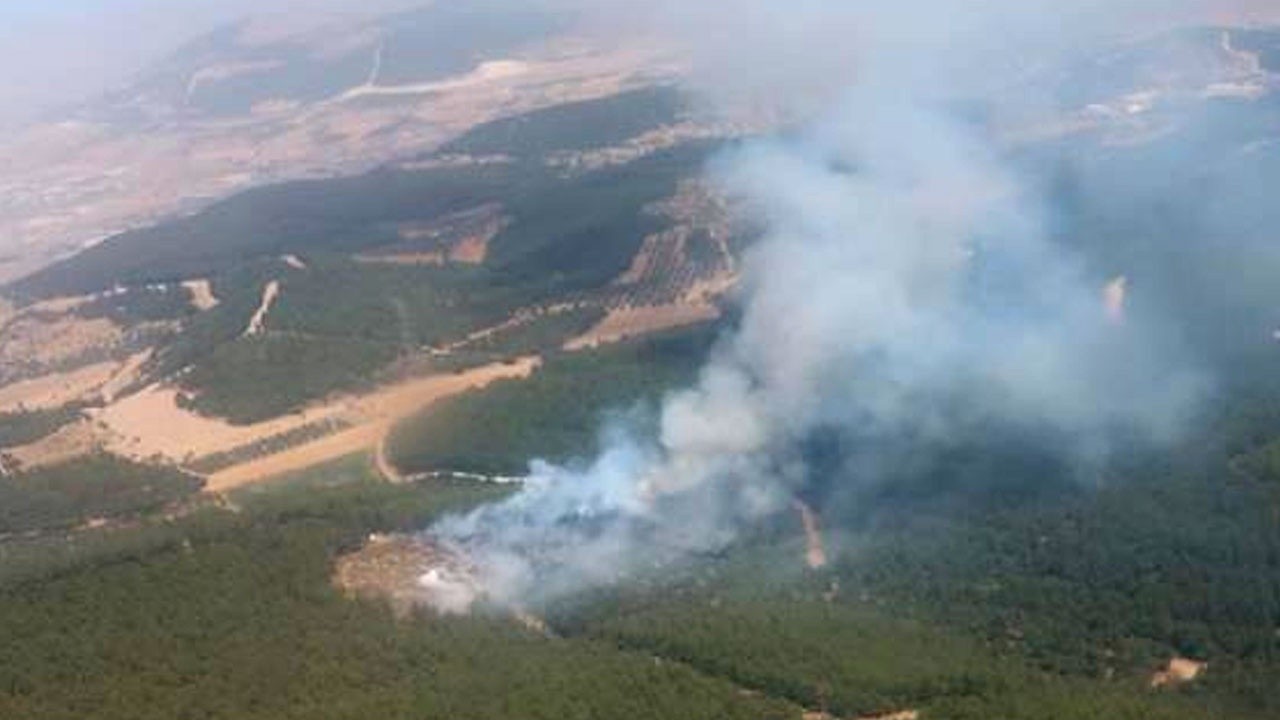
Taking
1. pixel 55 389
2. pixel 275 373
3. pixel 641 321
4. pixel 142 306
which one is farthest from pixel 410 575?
pixel 142 306

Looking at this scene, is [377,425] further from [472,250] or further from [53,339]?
[53,339]

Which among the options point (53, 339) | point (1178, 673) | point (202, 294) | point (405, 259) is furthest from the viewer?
point (405, 259)

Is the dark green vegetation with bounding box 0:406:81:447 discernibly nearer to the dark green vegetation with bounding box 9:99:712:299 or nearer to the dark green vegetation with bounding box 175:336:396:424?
the dark green vegetation with bounding box 175:336:396:424

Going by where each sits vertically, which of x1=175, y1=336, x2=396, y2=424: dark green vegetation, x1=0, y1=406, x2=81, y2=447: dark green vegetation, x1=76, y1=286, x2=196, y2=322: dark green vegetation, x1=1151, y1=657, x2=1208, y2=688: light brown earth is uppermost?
x1=76, y1=286, x2=196, y2=322: dark green vegetation

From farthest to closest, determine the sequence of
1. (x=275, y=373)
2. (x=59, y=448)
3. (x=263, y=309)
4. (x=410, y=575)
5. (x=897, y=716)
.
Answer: (x=263, y=309) < (x=275, y=373) < (x=59, y=448) < (x=410, y=575) < (x=897, y=716)

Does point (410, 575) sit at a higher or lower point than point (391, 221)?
lower

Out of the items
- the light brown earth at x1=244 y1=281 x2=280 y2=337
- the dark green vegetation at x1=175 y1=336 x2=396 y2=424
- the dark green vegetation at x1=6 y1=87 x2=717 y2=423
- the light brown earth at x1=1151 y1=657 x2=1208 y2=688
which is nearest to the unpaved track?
the dark green vegetation at x1=6 y1=87 x2=717 y2=423

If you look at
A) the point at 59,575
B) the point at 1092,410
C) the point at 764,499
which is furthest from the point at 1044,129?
the point at 59,575
